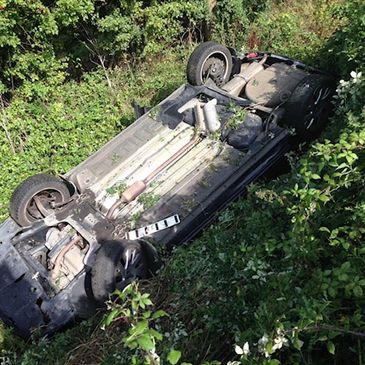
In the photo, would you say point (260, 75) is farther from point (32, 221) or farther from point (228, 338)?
point (228, 338)

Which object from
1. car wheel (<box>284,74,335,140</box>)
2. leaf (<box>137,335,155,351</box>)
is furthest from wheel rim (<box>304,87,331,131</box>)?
leaf (<box>137,335,155,351</box>)

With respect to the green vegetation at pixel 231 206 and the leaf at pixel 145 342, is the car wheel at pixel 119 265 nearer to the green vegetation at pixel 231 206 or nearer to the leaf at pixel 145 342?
the green vegetation at pixel 231 206

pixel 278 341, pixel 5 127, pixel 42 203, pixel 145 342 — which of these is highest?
pixel 145 342

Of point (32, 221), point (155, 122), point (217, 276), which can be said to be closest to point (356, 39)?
point (155, 122)

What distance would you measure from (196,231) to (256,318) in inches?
89.3

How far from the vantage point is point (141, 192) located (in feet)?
16.5

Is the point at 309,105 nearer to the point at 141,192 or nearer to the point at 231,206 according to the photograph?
the point at 231,206

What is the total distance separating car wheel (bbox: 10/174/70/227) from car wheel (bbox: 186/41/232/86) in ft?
8.03

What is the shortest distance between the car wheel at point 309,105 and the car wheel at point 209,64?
1.55 m

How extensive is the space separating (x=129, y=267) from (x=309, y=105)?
2.82 metres

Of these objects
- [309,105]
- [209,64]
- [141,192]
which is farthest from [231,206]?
[209,64]

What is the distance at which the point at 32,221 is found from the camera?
5.27 meters

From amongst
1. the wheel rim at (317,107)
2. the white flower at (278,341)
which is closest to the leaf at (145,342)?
the white flower at (278,341)

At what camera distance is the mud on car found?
448 centimetres
